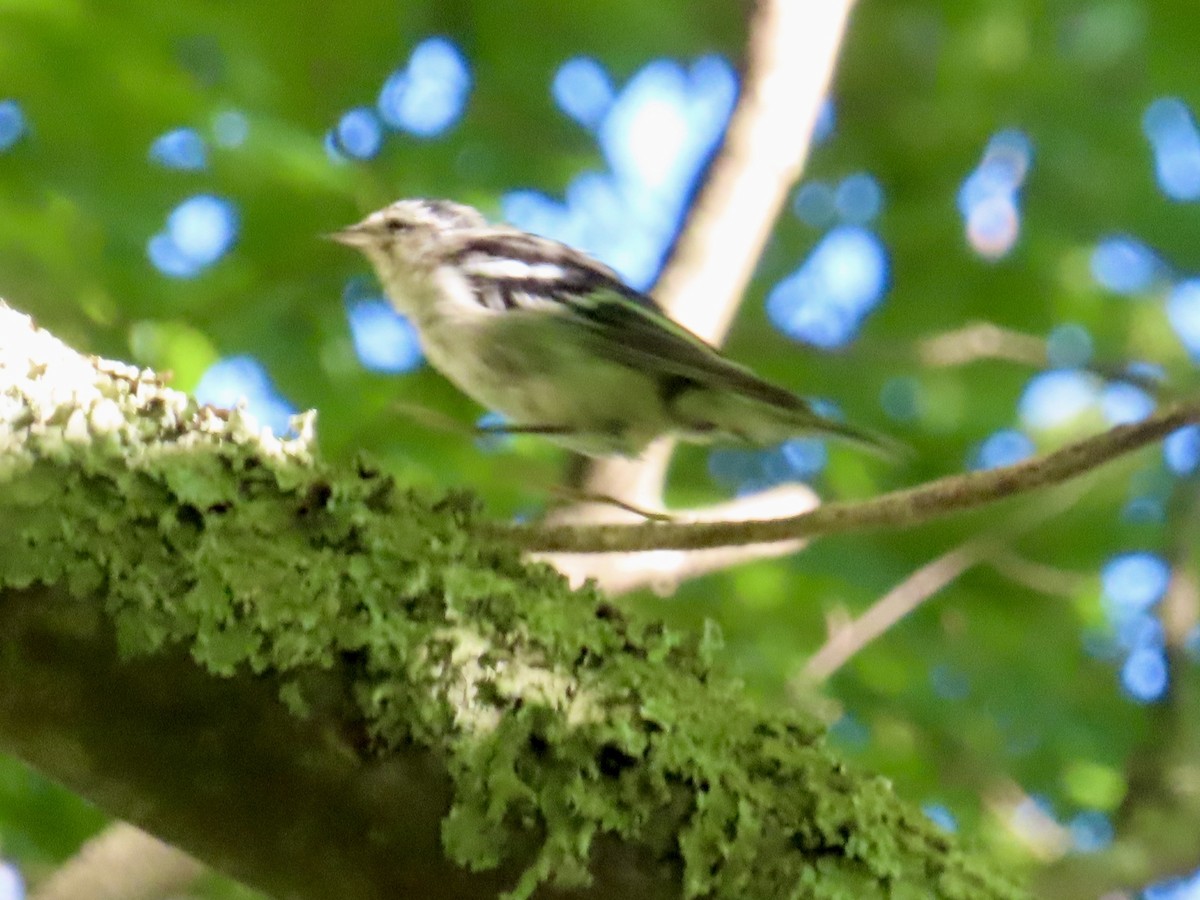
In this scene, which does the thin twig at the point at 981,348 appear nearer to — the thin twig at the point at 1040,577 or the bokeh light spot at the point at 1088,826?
the thin twig at the point at 1040,577

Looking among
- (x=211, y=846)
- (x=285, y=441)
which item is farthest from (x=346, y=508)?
(x=211, y=846)

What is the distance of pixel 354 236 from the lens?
304 centimetres

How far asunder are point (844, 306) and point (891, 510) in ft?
9.12

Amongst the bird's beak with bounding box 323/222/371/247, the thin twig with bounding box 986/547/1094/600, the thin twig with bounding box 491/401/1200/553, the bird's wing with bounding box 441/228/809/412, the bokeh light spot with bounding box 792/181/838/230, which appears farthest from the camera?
the bokeh light spot with bounding box 792/181/838/230

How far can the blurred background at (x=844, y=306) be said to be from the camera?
2717 mm

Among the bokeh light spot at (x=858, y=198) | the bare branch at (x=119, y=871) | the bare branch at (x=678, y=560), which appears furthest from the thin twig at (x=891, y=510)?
the bokeh light spot at (x=858, y=198)

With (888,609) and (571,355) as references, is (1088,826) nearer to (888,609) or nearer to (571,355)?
(888,609)

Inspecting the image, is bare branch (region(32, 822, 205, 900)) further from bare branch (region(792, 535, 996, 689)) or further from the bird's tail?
bare branch (region(792, 535, 996, 689))

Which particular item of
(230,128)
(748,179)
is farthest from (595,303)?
(230,128)

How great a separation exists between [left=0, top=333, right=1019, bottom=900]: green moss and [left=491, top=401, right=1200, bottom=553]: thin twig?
0.87 feet

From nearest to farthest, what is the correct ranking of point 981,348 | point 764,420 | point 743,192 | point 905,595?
point 764,420
point 743,192
point 981,348
point 905,595

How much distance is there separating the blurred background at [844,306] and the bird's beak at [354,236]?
37 mm

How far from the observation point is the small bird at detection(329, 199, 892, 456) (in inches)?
110

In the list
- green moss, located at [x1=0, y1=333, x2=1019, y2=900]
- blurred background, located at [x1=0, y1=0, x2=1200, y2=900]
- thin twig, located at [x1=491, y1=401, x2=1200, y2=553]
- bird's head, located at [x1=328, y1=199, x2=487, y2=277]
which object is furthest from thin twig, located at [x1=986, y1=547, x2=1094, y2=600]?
green moss, located at [x1=0, y1=333, x2=1019, y2=900]
